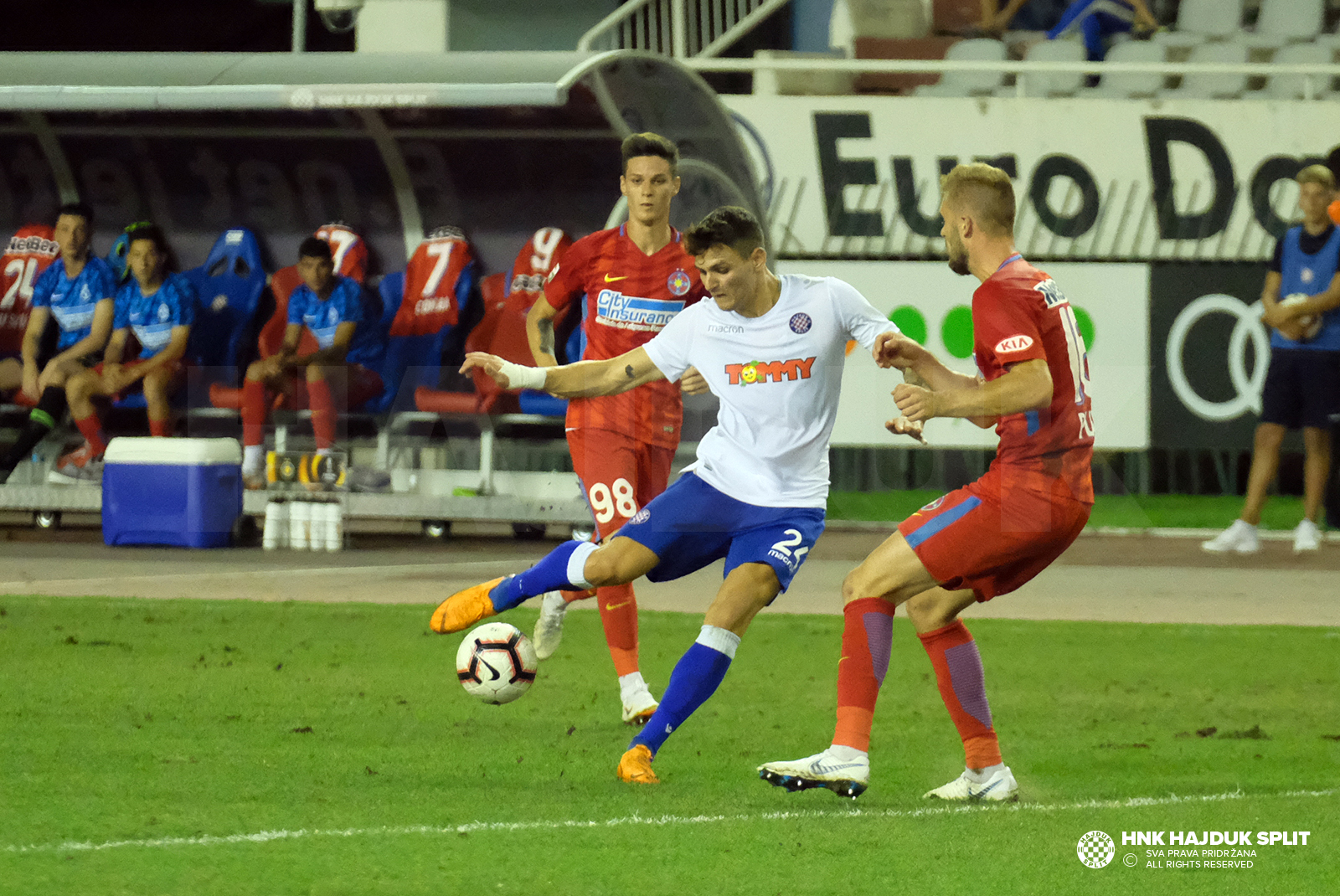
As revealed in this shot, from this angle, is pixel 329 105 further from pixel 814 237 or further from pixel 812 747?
pixel 812 747

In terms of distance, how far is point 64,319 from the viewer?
44.3ft

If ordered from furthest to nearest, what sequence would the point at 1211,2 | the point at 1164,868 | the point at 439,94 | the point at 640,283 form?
the point at 1211,2
the point at 439,94
the point at 640,283
the point at 1164,868

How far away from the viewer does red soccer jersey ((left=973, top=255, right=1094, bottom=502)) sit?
16.5ft

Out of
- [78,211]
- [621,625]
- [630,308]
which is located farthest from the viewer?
[78,211]

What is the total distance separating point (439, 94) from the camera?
37.6 feet

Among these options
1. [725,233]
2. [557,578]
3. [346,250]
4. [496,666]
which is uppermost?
[725,233]

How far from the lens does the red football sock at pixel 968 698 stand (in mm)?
5406

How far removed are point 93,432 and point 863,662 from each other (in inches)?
362

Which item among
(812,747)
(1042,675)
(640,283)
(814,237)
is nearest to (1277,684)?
(1042,675)

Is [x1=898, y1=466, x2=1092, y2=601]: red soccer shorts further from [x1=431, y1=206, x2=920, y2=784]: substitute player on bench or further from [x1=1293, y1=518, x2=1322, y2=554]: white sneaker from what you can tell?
[x1=1293, y1=518, x2=1322, y2=554]: white sneaker

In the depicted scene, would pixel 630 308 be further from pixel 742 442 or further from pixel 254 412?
pixel 254 412

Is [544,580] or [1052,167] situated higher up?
[1052,167]

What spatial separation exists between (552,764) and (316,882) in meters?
1.69
